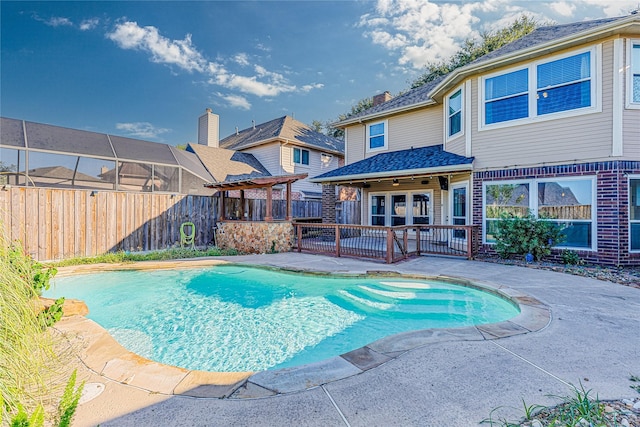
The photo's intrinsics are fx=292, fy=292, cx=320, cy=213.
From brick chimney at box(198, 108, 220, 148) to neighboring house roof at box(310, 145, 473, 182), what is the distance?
10.5m

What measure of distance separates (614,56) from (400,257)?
7.22 metres

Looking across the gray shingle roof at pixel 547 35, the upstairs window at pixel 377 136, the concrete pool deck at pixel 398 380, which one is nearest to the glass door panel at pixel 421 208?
the upstairs window at pixel 377 136

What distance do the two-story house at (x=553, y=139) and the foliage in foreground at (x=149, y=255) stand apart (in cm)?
613

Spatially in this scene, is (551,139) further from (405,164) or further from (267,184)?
(267,184)

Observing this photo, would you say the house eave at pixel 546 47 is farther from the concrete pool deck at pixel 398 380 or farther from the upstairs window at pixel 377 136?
the concrete pool deck at pixel 398 380

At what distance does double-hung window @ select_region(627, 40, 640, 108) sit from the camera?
7.14 metres

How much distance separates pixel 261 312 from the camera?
5.48 m

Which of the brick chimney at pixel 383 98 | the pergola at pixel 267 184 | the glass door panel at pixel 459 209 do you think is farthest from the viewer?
the brick chimney at pixel 383 98

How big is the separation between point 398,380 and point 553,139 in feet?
28.1

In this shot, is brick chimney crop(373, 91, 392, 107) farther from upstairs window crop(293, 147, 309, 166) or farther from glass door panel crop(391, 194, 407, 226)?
upstairs window crop(293, 147, 309, 166)

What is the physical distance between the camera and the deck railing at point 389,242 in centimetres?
856

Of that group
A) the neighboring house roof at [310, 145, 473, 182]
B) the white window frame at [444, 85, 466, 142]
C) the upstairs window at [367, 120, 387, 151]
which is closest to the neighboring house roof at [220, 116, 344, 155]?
the upstairs window at [367, 120, 387, 151]

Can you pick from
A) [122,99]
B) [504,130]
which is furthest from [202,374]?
[122,99]

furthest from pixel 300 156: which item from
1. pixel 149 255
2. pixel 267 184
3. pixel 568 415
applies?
pixel 568 415
